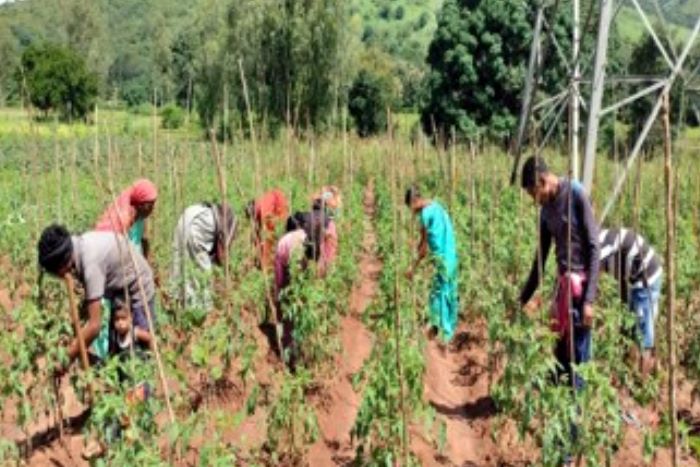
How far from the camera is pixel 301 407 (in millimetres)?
4438

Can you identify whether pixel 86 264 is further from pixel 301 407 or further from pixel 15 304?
pixel 15 304

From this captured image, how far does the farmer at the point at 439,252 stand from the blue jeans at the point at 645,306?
137 cm

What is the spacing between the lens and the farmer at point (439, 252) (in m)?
6.30

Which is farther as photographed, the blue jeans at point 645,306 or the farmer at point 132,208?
the blue jeans at point 645,306

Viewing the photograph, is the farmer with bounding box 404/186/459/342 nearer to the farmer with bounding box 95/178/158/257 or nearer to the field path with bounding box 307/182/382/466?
the field path with bounding box 307/182/382/466

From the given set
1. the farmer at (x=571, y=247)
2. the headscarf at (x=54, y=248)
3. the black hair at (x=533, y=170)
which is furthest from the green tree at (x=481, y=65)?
the headscarf at (x=54, y=248)

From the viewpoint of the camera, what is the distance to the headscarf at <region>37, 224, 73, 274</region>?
148 inches

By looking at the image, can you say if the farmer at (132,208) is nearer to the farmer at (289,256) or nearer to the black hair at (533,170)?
the farmer at (289,256)

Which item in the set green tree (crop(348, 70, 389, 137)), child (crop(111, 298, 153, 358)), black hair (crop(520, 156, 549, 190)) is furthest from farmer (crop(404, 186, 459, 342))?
green tree (crop(348, 70, 389, 137))

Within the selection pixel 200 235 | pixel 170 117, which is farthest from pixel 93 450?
pixel 170 117

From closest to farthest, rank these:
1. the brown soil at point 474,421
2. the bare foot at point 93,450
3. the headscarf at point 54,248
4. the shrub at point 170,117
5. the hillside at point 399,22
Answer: the headscarf at point 54,248
the bare foot at point 93,450
the brown soil at point 474,421
the shrub at point 170,117
the hillside at point 399,22

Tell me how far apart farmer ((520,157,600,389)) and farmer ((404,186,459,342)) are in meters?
1.57

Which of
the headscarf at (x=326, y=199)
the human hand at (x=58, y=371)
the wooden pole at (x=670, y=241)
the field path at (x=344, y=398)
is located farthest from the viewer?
the headscarf at (x=326, y=199)

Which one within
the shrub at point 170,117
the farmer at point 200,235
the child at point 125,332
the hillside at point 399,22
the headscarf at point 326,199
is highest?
the hillside at point 399,22
